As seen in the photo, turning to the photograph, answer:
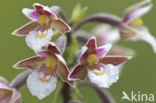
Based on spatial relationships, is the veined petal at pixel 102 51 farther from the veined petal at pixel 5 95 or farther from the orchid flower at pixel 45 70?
the veined petal at pixel 5 95

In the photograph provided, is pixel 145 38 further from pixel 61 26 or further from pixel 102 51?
pixel 61 26

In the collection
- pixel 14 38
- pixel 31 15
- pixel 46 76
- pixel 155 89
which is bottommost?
pixel 155 89

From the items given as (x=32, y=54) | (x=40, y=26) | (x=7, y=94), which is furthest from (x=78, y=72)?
(x=32, y=54)

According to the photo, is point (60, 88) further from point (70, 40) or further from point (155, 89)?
point (155, 89)

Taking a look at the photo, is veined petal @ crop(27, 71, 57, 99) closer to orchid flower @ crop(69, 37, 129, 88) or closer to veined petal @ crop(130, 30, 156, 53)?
orchid flower @ crop(69, 37, 129, 88)

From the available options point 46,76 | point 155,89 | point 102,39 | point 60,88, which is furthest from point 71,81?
point 155,89

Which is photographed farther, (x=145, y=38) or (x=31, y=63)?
(x=145, y=38)
